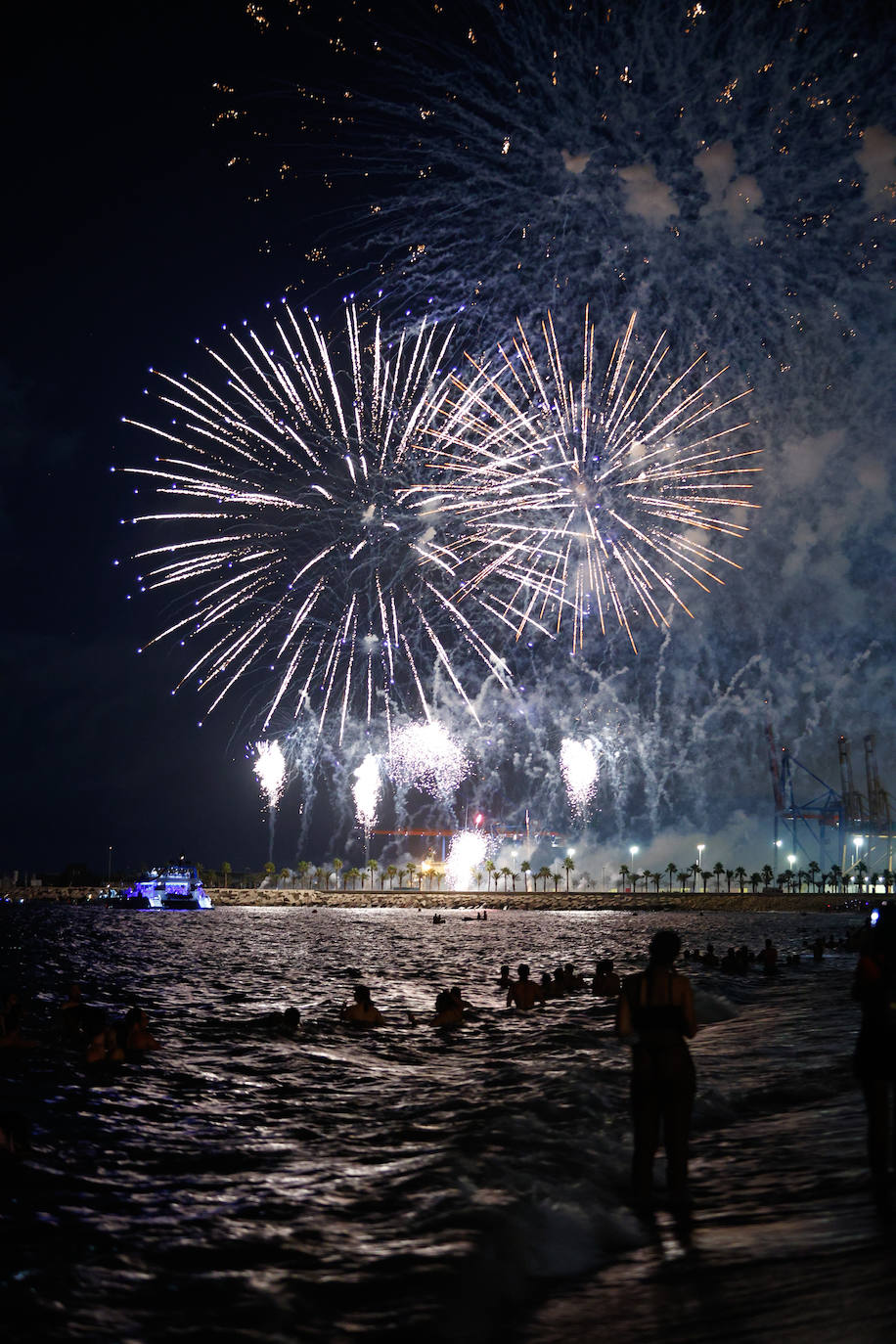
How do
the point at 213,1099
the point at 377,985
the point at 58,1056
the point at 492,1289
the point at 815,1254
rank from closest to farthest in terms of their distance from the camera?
the point at 815,1254 < the point at 492,1289 < the point at 213,1099 < the point at 58,1056 < the point at 377,985

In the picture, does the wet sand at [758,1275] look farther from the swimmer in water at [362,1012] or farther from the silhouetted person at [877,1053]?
the swimmer in water at [362,1012]

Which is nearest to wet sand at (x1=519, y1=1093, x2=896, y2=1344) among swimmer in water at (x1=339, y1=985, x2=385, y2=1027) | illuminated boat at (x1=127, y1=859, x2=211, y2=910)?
swimmer in water at (x1=339, y1=985, x2=385, y2=1027)

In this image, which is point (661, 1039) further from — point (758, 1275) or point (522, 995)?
point (522, 995)

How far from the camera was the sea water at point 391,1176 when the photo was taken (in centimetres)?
704

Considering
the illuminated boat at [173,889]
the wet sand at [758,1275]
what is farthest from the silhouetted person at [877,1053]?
the illuminated boat at [173,889]

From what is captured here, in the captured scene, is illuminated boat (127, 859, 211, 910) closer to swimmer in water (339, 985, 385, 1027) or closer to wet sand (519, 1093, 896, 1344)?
swimmer in water (339, 985, 385, 1027)

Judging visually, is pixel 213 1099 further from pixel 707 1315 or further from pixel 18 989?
pixel 18 989

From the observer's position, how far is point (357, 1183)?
10.4 metres

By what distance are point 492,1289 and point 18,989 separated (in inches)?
1416

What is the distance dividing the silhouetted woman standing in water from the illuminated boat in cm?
15224

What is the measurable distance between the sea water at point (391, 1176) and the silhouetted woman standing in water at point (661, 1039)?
2.82 feet

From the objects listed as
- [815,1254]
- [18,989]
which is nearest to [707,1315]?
[815,1254]

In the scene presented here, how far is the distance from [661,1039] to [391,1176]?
4330 mm

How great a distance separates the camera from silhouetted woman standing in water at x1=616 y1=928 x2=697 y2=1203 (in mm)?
7867
